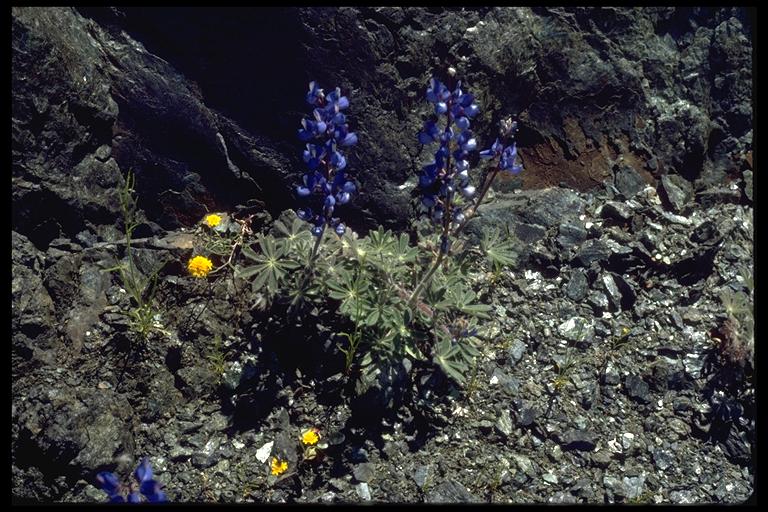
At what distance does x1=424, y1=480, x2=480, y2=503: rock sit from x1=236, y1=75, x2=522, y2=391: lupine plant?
498mm

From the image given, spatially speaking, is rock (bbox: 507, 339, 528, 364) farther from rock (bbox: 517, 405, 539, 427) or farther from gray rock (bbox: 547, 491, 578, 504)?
gray rock (bbox: 547, 491, 578, 504)

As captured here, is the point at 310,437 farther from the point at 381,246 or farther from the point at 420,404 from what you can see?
the point at 381,246

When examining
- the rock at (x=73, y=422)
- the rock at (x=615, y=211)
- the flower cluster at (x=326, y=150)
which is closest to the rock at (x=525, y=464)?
the flower cluster at (x=326, y=150)

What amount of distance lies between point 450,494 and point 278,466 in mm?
812

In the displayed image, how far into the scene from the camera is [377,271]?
3.58 m

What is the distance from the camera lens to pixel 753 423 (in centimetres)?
357

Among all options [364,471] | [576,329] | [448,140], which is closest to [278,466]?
[364,471]

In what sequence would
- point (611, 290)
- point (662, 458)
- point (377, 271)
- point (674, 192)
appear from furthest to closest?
point (674, 192)
point (611, 290)
point (377, 271)
point (662, 458)

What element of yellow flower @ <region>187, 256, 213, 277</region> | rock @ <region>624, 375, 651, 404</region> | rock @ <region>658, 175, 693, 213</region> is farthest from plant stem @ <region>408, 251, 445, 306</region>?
rock @ <region>658, 175, 693, 213</region>

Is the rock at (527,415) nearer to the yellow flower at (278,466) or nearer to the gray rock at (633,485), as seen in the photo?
the gray rock at (633,485)

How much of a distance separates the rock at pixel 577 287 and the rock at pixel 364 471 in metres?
1.54

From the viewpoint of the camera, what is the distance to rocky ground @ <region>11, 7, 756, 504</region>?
10.8ft

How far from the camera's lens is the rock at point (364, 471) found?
10.6ft

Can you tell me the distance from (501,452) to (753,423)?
134cm
